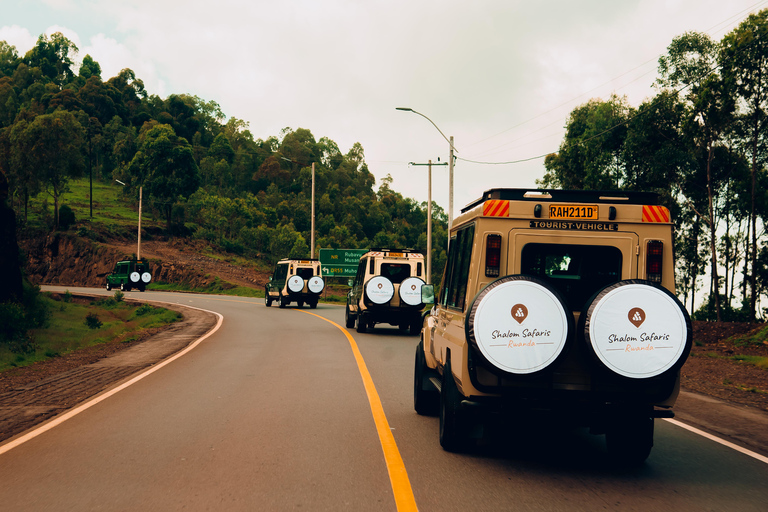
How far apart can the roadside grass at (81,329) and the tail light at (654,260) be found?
13.6m

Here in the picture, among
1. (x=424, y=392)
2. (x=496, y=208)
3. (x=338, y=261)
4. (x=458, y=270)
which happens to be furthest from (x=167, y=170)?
(x=496, y=208)

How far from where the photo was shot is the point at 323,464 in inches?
236

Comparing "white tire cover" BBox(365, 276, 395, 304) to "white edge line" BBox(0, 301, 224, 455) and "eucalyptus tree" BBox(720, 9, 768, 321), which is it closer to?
"white edge line" BBox(0, 301, 224, 455)

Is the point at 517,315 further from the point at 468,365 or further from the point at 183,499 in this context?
the point at 183,499

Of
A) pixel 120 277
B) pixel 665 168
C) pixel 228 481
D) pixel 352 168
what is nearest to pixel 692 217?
pixel 665 168

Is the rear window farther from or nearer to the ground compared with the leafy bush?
nearer to the ground

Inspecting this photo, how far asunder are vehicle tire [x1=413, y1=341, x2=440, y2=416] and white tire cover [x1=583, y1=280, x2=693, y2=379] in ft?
10.9

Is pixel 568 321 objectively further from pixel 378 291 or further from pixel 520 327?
pixel 378 291

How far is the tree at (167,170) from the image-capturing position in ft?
258

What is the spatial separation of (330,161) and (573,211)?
136683 mm

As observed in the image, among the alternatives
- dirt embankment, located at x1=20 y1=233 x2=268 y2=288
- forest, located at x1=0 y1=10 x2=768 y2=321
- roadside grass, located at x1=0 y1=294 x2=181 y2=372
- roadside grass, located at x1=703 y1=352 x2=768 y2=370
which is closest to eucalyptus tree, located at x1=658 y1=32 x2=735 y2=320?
forest, located at x1=0 y1=10 x2=768 y2=321

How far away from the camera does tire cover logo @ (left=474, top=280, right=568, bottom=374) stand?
5.27m

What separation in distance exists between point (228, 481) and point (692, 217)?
40.7m

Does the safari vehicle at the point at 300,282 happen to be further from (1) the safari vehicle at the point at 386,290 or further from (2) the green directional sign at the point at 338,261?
(1) the safari vehicle at the point at 386,290
